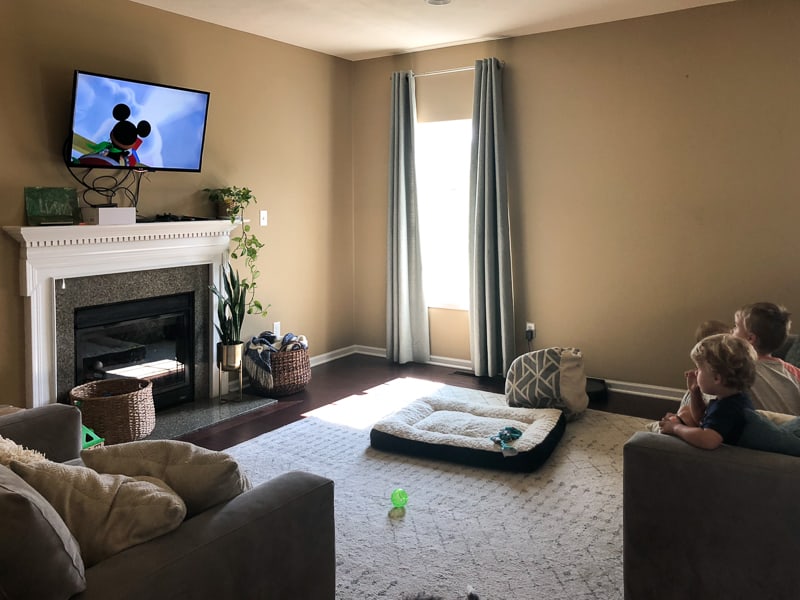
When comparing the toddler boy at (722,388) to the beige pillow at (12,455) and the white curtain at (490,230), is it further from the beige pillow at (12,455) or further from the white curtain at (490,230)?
the white curtain at (490,230)

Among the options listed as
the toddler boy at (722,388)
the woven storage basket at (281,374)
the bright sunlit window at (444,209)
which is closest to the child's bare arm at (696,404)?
the toddler boy at (722,388)

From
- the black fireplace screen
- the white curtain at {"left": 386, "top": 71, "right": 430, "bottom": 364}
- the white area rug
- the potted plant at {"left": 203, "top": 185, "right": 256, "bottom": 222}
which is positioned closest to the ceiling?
the white curtain at {"left": 386, "top": 71, "right": 430, "bottom": 364}

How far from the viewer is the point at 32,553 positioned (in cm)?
131

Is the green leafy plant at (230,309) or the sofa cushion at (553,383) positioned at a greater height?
the green leafy plant at (230,309)

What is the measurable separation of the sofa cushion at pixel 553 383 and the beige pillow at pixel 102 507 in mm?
2887

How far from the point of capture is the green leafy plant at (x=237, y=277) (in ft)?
15.3

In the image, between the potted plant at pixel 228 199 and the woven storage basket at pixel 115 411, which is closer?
the woven storage basket at pixel 115 411

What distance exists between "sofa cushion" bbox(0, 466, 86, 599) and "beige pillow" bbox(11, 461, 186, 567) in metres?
0.14

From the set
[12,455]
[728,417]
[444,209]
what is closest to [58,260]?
[12,455]

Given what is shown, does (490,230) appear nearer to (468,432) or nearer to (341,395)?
(341,395)

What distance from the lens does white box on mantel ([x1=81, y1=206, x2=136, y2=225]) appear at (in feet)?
12.5

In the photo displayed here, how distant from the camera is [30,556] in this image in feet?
4.29

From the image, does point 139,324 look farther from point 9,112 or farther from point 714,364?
point 714,364

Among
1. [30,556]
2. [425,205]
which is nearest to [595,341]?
[425,205]
